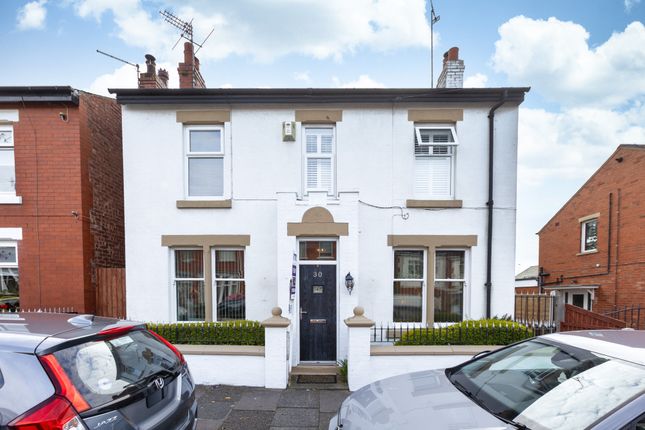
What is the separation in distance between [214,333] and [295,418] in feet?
7.24

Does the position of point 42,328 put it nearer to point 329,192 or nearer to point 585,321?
point 329,192

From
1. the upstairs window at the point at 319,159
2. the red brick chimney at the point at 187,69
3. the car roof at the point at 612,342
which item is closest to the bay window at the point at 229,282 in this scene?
the upstairs window at the point at 319,159

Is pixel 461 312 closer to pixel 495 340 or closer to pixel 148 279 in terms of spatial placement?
pixel 495 340

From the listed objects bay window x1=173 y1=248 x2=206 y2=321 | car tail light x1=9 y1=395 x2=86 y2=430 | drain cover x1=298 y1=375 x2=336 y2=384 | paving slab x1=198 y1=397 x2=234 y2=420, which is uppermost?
car tail light x1=9 y1=395 x2=86 y2=430

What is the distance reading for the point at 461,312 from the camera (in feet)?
21.1

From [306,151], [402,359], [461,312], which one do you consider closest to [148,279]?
[306,151]

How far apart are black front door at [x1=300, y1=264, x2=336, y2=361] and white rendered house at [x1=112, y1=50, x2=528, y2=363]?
2.48 ft

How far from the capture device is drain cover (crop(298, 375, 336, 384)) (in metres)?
4.97

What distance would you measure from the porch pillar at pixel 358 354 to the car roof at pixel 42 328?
3.15m

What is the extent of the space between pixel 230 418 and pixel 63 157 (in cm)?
634

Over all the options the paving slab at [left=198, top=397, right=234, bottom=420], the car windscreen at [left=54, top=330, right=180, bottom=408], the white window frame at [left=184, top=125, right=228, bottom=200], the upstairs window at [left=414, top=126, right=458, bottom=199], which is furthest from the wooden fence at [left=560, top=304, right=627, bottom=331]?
the white window frame at [left=184, top=125, right=228, bottom=200]

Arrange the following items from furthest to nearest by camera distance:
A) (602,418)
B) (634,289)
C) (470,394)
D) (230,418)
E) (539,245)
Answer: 1. (539,245)
2. (634,289)
3. (230,418)
4. (470,394)
5. (602,418)

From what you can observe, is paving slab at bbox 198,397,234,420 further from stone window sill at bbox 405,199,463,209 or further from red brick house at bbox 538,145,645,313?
red brick house at bbox 538,145,645,313

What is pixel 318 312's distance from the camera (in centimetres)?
580
